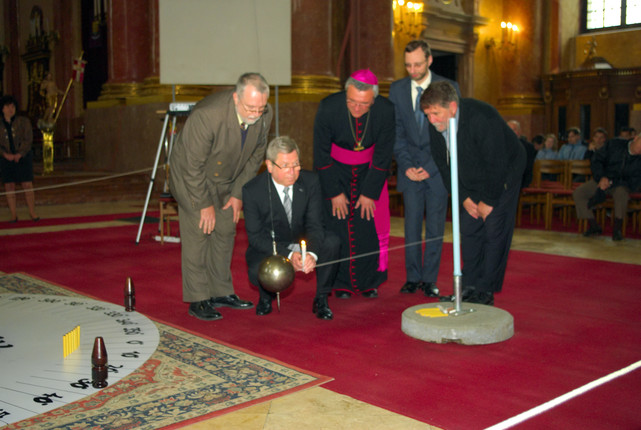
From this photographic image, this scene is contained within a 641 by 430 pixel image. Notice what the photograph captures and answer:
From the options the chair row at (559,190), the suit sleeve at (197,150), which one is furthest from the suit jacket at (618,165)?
the suit sleeve at (197,150)

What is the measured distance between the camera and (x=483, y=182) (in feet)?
14.5

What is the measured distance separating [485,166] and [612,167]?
4364mm

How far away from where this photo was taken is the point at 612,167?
8086 millimetres

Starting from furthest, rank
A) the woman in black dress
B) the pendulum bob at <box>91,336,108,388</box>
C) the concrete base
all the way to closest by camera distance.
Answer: the woman in black dress, the concrete base, the pendulum bob at <box>91,336,108,388</box>

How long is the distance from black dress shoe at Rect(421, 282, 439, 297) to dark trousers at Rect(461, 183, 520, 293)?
1.11 feet

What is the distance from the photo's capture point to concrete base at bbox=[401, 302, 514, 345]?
12.3 feet

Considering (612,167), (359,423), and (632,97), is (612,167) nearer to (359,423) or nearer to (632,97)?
(359,423)

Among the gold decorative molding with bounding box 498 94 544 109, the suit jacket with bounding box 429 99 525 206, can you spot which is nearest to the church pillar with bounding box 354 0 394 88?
the gold decorative molding with bounding box 498 94 544 109

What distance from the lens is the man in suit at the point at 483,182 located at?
4359 millimetres

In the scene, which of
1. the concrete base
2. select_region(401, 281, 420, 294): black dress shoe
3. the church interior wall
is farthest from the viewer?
the church interior wall

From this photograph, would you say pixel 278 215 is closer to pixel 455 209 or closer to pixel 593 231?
pixel 455 209

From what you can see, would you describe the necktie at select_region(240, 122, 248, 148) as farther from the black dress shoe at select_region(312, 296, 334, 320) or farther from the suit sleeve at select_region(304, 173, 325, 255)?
the black dress shoe at select_region(312, 296, 334, 320)

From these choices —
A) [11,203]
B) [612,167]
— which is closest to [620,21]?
[612,167]

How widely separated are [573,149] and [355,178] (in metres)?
7.60
